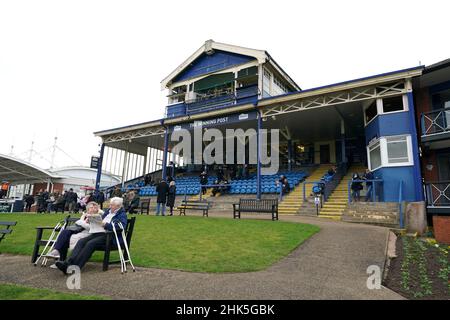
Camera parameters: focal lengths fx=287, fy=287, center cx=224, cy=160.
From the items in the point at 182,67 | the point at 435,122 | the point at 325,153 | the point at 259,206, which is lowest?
the point at 259,206

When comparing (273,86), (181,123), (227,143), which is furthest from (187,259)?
(227,143)

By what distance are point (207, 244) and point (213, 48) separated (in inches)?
A: 757

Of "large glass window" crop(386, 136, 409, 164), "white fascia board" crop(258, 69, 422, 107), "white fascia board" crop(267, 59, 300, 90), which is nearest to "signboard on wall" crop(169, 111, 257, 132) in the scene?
"white fascia board" crop(258, 69, 422, 107)

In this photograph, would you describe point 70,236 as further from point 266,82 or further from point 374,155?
point 266,82

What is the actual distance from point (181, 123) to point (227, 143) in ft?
19.0

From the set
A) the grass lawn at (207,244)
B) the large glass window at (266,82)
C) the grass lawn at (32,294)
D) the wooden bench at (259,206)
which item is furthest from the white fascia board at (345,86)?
the grass lawn at (32,294)

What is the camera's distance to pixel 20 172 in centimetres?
3178

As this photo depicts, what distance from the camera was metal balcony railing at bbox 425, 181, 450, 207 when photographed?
429 inches

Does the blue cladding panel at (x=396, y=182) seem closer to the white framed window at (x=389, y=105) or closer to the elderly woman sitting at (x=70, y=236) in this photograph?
the white framed window at (x=389, y=105)

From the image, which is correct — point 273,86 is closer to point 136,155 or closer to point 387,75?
point 387,75

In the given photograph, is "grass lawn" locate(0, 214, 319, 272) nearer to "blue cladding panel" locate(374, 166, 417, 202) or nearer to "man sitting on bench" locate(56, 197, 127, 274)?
"man sitting on bench" locate(56, 197, 127, 274)

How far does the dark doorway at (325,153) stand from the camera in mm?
23828

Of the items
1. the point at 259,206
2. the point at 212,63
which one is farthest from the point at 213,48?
the point at 259,206
